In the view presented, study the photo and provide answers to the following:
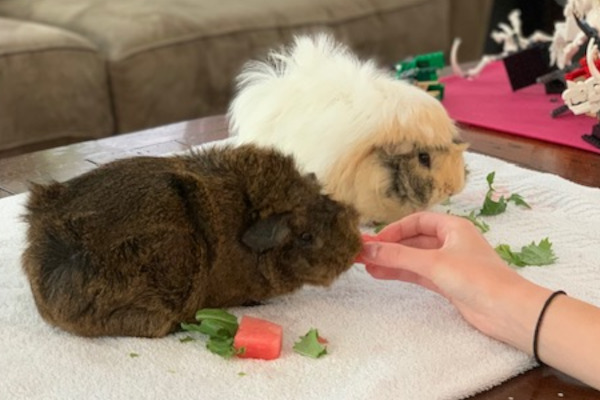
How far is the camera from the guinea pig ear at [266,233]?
82 centimetres

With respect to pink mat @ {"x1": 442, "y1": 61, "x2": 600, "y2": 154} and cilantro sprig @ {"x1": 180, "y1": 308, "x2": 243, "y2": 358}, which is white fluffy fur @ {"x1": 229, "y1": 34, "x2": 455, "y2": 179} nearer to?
cilantro sprig @ {"x1": 180, "y1": 308, "x2": 243, "y2": 358}

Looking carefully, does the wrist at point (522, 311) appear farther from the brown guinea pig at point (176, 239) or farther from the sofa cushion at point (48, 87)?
the sofa cushion at point (48, 87)

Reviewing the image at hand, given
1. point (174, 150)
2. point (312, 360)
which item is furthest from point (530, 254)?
point (174, 150)

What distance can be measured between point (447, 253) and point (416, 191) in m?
0.25

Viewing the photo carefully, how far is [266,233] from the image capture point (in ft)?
2.70

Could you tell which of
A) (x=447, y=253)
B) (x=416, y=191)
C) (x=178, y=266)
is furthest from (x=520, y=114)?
(x=178, y=266)

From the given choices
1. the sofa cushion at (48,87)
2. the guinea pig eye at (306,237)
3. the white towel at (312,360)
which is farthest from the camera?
the sofa cushion at (48,87)

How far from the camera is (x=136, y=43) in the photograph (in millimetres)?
1995

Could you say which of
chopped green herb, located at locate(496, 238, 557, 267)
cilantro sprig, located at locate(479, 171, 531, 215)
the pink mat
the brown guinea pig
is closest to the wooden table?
the pink mat

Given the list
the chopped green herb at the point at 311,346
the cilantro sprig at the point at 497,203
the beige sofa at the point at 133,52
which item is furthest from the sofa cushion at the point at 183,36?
the chopped green herb at the point at 311,346

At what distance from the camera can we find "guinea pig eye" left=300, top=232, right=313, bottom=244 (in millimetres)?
849

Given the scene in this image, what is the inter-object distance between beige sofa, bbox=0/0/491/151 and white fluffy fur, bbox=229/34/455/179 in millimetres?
912

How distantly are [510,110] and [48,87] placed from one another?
38.9 inches

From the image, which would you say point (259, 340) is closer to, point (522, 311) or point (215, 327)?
point (215, 327)
